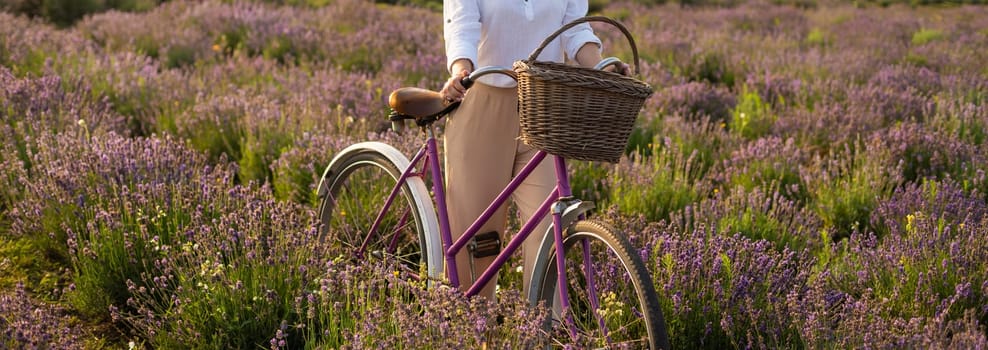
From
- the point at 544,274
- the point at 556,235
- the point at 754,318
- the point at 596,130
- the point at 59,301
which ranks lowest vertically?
the point at 59,301

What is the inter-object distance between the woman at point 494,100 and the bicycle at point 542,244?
7 centimetres

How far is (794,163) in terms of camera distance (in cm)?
484

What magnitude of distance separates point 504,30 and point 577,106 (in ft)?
2.16

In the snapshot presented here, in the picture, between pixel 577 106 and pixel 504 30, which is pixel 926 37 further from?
pixel 577 106

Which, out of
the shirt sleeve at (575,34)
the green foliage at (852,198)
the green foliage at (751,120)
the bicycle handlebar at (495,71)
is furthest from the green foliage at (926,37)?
the bicycle handlebar at (495,71)

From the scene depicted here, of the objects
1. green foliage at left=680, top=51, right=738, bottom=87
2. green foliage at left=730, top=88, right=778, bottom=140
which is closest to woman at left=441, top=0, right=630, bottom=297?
green foliage at left=730, top=88, right=778, bottom=140

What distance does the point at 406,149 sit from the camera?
4250 mm

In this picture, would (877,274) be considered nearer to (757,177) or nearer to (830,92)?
(757,177)

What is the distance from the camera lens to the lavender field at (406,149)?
267 cm

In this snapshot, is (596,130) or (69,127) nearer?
(596,130)

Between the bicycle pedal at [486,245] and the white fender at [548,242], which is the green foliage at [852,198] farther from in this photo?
the white fender at [548,242]

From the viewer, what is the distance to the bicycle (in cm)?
229

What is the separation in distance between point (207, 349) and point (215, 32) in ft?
23.9

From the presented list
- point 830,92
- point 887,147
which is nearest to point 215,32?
point 830,92
